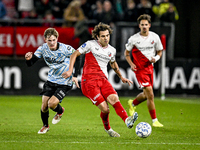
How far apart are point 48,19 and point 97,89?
8472 millimetres

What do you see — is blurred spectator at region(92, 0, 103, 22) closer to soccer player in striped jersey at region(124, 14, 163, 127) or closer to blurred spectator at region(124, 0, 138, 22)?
blurred spectator at region(124, 0, 138, 22)

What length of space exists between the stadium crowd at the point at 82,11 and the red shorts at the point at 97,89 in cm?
764

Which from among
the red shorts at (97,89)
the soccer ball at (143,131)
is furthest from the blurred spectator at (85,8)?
the soccer ball at (143,131)

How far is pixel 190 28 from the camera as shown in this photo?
16.9 m

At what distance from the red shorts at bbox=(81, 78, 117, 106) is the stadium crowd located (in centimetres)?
764

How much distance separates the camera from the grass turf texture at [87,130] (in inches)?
233

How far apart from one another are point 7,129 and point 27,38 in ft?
23.2

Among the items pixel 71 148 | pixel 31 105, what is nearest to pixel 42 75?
pixel 31 105

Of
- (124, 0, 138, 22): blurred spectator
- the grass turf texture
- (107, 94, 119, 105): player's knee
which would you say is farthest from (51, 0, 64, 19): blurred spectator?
(107, 94, 119, 105): player's knee

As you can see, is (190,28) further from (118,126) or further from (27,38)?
(118,126)

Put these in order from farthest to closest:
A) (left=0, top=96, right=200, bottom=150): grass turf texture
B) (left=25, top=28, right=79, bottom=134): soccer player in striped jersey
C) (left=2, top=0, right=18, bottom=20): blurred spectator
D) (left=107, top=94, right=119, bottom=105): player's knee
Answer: (left=2, top=0, right=18, bottom=20): blurred spectator, (left=25, top=28, right=79, bottom=134): soccer player in striped jersey, (left=107, top=94, right=119, bottom=105): player's knee, (left=0, top=96, right=200, bottom=150): grass turf texture

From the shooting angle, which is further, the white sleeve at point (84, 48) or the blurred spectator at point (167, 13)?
the blurred spectator at point (167, 13)

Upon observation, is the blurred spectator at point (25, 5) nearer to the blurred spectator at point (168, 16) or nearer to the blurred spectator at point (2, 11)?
the blurred spectator at point (2, 11)

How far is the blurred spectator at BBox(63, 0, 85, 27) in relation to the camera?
14.3m
